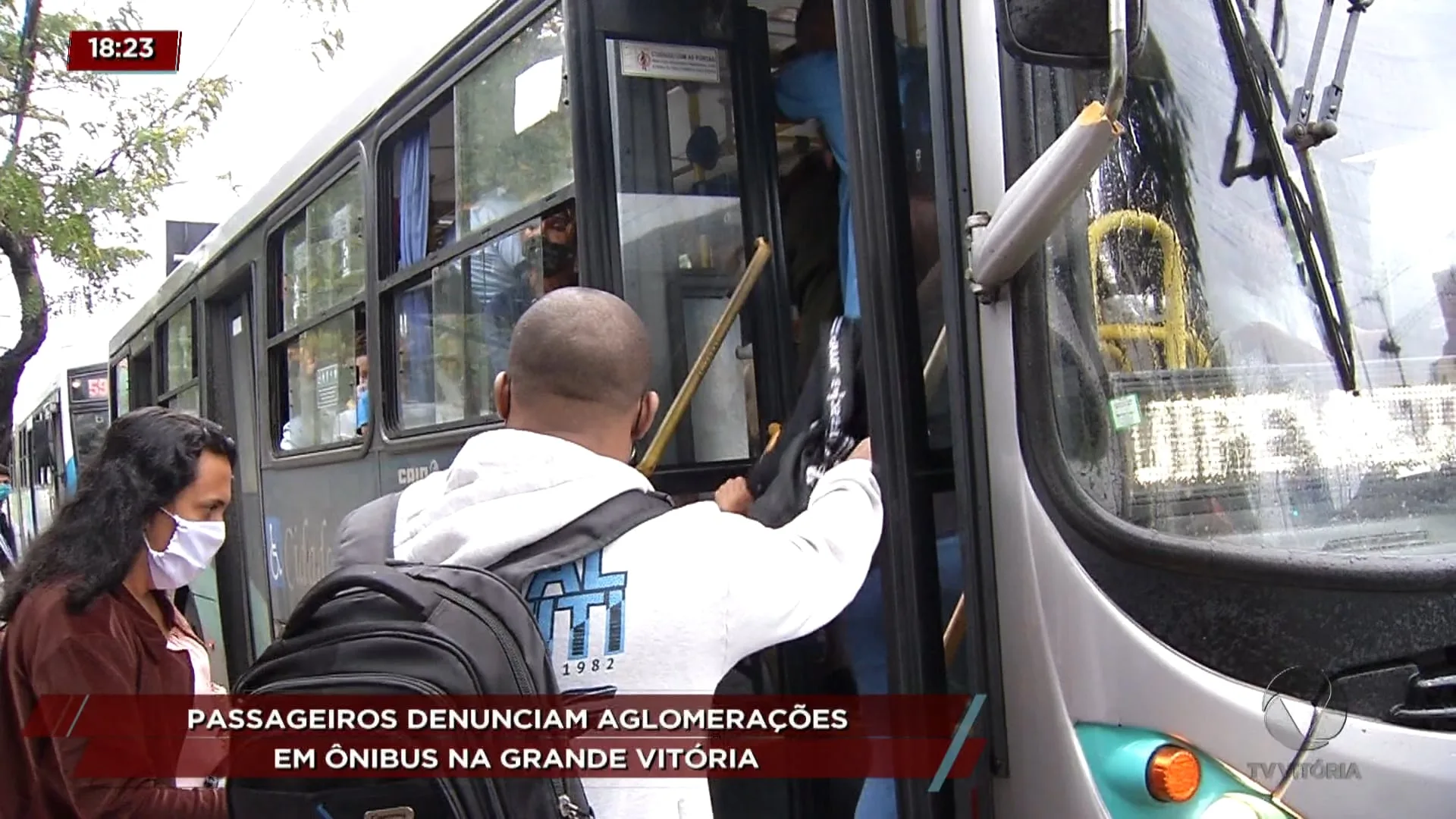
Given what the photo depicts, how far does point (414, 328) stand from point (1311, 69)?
278 cm

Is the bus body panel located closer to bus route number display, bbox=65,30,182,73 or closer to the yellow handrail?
the yellow handrail

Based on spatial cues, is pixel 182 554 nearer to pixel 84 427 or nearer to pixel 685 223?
pixel 685 223

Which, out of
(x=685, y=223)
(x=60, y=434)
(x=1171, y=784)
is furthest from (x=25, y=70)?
(x=1171, y=784)

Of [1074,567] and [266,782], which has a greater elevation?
[1074,567]

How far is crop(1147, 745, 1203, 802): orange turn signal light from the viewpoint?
5.24 feet

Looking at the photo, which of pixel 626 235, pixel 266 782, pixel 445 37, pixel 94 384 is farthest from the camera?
pixel 94 384

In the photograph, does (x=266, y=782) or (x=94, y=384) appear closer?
(x=266, y=782)

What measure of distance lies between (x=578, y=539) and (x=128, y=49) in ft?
27.4

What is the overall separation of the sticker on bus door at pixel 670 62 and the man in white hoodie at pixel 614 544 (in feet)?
3.53

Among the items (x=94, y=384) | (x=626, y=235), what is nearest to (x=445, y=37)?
(x=626, y=235)

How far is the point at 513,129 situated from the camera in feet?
10.1

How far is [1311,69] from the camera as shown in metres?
1.84

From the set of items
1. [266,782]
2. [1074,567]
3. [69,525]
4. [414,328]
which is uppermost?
[414,328]

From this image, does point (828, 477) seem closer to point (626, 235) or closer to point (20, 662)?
point (626, 235)
